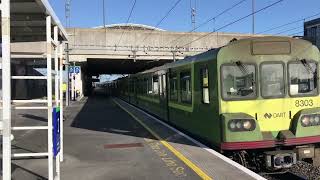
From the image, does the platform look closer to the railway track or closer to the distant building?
the railway track

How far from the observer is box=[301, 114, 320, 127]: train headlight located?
10.3 metres

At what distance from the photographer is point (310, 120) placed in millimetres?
10383

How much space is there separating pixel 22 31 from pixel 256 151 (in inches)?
211

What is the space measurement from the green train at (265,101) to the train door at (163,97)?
6577mm

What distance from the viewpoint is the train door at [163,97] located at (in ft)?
57.7

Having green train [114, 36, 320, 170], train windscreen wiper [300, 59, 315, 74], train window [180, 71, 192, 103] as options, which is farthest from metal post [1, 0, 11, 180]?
train window [180, 71, 192, 103]

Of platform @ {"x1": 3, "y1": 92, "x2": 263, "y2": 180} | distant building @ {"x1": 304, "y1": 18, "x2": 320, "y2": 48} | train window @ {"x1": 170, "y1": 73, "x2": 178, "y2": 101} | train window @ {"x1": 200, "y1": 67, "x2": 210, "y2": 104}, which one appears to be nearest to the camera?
platform @ {"x1": 3, "y1": 92, "x2": 263, "y2": 180}

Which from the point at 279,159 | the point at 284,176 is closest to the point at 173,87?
the point at 284,176

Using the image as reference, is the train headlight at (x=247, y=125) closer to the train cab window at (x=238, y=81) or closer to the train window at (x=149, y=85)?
the train cab window at (x=238, y=81)

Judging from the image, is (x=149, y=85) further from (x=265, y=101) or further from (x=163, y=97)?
(x=265, y=101)

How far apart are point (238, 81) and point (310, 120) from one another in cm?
174

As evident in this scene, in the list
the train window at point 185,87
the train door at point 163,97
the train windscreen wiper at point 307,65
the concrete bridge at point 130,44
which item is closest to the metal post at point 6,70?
the train windscreen wiper at point 307,65

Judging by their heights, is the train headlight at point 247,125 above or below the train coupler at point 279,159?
above

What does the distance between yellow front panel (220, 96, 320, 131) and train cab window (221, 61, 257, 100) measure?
0.16 m
